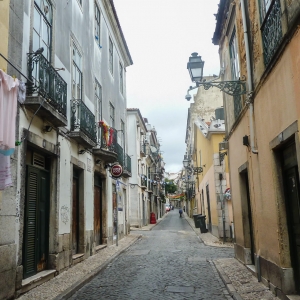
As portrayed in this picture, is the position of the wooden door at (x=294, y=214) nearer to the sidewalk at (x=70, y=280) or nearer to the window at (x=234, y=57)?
the sidewalk at (x=70, y=280)

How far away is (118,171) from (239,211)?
5.75 m

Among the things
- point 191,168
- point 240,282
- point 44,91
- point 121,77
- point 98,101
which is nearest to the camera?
point 240,282

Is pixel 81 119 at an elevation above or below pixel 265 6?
below

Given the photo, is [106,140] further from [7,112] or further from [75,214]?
[7,112]

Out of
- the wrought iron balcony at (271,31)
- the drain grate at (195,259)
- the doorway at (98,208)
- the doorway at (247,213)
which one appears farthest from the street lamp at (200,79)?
the doorway at (98,208)

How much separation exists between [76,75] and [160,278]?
6308mm

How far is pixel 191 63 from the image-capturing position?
7.90 meters

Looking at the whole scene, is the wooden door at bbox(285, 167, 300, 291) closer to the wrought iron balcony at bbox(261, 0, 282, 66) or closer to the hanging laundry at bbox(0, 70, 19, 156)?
the wrought iron balcony at bbox(261, 0, 282, 66)

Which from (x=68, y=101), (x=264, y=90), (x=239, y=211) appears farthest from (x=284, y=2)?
(x=68, y=101)

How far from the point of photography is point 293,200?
566cm

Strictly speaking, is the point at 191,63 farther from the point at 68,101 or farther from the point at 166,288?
the point at 166,288

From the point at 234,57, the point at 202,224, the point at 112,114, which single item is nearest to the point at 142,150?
the point at 202,224

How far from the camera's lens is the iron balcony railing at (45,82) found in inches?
281

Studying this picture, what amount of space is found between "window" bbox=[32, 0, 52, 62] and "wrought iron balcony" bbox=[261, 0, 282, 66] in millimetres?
4692
